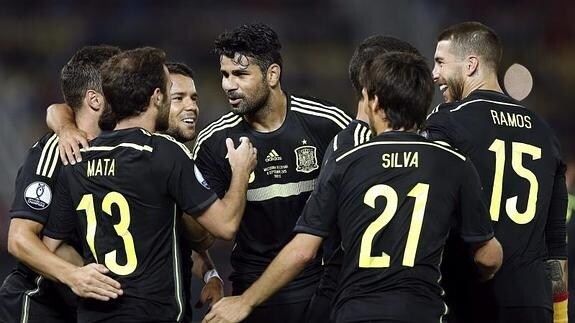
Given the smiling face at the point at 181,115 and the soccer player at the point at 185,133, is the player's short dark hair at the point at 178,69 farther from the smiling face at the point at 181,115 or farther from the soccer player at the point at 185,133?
the smiling face at the point at 181,115

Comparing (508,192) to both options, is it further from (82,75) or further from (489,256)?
(82,75)

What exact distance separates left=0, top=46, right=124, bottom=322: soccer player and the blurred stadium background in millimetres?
8368

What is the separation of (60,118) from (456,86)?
77.9 inches

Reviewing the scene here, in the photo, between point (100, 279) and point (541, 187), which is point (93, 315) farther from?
point (541, 187)

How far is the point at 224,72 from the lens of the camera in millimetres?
5500

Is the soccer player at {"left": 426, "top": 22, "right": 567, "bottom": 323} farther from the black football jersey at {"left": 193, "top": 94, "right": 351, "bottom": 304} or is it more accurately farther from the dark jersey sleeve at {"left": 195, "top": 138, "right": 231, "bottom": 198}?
the dark jersey sleeve at {"left": 195, "top": 138, "right": 231, "bottom": 198}

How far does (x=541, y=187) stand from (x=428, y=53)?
7351 millimetres

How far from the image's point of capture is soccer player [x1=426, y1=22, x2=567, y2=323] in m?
5.02

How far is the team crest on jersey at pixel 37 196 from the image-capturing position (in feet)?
16.6

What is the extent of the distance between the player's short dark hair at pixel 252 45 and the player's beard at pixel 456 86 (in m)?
0.91

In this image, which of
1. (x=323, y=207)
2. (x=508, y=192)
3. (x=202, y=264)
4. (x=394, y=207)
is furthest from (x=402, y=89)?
(x=202, y=264)

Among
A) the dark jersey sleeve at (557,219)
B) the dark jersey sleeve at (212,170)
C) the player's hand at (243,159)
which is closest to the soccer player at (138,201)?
the player's hand at (243,159)

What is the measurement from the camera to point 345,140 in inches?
189

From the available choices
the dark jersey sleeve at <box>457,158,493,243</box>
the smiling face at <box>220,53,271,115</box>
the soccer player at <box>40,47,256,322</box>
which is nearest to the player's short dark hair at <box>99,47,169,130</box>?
the soccer player at <box>40,47,256,322</box>
